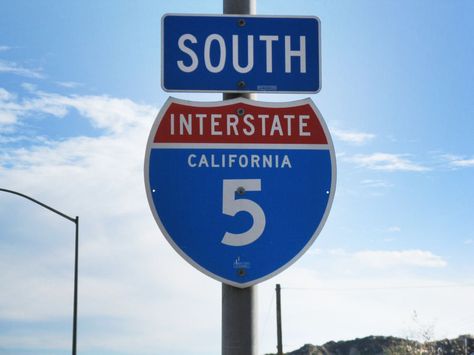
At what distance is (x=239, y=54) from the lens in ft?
13.4

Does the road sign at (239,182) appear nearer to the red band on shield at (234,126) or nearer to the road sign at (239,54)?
the red band on shield at (234,126)

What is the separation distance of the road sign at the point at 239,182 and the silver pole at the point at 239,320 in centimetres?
5

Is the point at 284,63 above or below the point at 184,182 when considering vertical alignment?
above

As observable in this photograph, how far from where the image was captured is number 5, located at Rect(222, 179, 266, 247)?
12.4ft

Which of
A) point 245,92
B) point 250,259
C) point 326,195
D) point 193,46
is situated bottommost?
point 250,259

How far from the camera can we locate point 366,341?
70.7 m

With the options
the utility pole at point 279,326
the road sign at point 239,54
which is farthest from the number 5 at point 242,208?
the utility pole at point 279,326

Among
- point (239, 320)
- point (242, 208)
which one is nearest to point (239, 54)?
point (242, 208)

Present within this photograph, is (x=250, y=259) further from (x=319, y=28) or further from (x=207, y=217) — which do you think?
(x=319, y=28)

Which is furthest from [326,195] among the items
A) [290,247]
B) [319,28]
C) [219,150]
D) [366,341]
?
[366,341]

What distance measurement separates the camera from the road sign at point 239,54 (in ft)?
13.3

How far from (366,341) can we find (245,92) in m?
69.2

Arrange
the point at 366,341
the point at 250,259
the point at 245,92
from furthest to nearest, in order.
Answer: the point at 366,341 < the point at 245,92 < the point at 250,259

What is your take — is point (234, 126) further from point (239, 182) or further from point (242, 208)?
point (242, 208)
